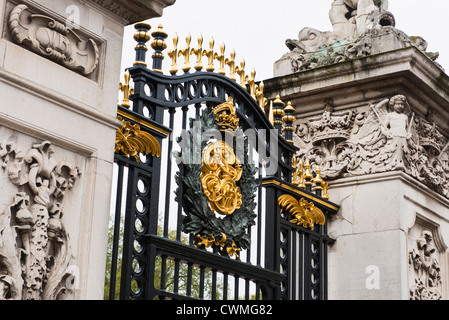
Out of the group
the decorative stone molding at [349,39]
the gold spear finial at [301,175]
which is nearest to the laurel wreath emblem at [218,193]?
the gold spear finial at [301,175]

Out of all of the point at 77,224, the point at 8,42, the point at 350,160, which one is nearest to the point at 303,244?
the point at 350,160

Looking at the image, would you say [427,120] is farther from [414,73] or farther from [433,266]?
[433,266]

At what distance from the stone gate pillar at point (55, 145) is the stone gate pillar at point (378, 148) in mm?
3505

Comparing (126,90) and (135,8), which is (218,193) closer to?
(126,90)

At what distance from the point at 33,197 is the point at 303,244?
371cm

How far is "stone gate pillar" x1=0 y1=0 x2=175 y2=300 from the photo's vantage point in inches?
191

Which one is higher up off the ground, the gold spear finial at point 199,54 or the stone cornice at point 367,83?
the stone cornice at point 367,83

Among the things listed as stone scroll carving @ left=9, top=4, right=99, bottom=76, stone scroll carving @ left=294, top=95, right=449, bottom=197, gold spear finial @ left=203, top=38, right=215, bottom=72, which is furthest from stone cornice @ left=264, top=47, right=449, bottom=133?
stone scroll carving @ left=9, top=4, right=99, bottom=76

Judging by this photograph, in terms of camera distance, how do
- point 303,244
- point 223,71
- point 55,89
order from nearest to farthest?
1. point 55,89
2. point 223,71
3. point 303,244

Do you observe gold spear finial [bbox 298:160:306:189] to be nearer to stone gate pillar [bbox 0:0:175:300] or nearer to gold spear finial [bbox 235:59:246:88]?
gold spear finial [bbox 235:59:246:88]

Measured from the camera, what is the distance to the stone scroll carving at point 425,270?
847 centimetres

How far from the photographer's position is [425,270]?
873 centimetres

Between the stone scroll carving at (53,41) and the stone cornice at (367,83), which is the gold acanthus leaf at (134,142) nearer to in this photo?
the stone scroll carving at (53,41)

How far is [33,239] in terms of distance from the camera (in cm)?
489
